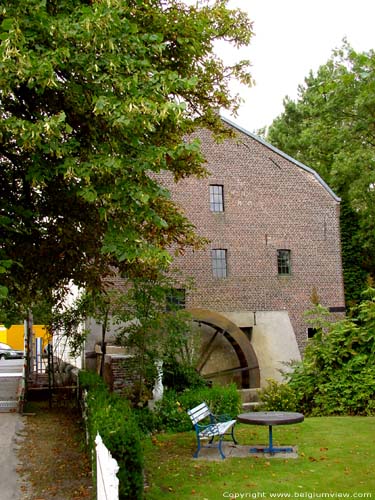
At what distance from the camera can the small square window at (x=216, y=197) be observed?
25.8 meters

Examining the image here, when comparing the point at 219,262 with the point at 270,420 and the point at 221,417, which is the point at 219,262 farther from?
the point at 270,420

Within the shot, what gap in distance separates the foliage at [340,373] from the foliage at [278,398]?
1.50ft

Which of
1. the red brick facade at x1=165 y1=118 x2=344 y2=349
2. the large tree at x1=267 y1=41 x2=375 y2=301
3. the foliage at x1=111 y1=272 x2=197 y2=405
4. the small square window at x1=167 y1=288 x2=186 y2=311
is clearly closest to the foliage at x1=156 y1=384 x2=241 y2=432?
the foliage at x1=111 y1=272 x2=197 y2=405

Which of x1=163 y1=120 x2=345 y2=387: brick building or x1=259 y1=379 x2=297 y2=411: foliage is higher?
x1=163 y1=120 x2=345 y2=387: brick building

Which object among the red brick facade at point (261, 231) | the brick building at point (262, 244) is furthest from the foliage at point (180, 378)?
the red brick facade at point (261, 231)

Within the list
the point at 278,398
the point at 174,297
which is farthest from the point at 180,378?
the point at 278,398

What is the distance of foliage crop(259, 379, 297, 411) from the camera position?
1639 cm

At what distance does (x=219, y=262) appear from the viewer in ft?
83.8

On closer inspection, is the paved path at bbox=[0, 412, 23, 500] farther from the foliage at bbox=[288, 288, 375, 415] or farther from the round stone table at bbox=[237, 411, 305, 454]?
the foliage at bbox=[288, 288, 375, 415]

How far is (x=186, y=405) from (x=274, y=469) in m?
4.51

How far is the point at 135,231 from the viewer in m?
8.39

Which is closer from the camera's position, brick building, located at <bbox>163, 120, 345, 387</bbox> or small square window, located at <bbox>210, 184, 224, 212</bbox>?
brick building, located at <bbox>163, 120, 345, 387</bbox>

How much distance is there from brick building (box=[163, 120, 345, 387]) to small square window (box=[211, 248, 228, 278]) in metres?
0.04

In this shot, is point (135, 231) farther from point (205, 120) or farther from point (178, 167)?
point (205, 120)
